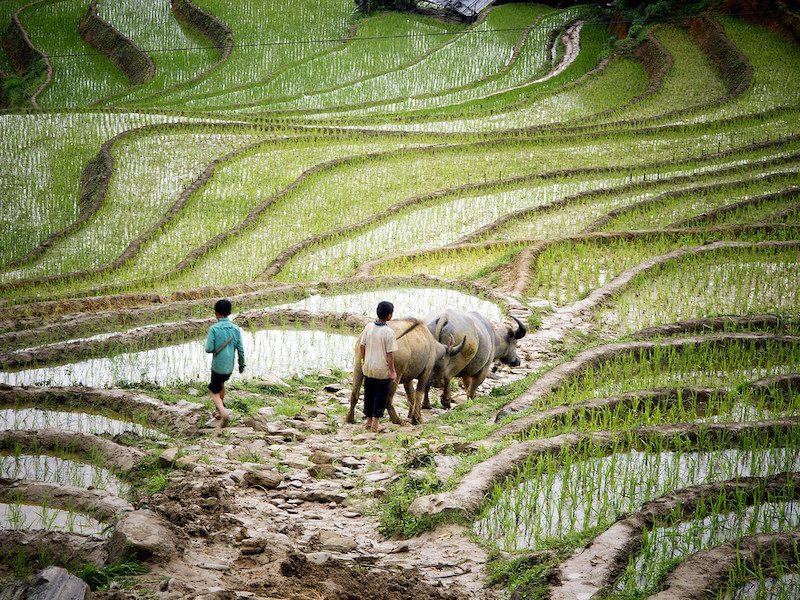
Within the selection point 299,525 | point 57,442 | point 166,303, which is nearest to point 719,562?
point 299,525

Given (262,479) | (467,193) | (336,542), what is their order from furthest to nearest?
(467,193)
(262,479)
(336,542)

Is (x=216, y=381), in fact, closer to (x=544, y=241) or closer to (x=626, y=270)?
(x=626, y=270)

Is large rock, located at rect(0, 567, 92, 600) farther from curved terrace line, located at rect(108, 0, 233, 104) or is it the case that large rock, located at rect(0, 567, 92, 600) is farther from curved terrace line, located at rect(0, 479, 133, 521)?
curved terrace line, located at rect(108, 0, 233, 104)

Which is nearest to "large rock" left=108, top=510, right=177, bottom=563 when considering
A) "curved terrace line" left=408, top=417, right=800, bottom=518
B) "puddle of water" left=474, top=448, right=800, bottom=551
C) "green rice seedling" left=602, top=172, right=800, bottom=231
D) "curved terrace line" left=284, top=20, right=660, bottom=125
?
"curved terrace line" left=408, top=417, right=800, bottom=518

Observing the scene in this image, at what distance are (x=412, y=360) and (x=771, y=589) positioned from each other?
12.5 feet

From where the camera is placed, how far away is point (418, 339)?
7812 millimetres

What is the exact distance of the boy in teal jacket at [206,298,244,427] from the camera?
24.3 ft

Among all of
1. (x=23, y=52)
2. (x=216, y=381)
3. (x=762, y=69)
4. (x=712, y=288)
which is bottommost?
(x=216, y=381)

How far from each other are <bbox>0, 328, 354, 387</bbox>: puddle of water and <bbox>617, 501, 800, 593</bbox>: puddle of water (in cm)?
471

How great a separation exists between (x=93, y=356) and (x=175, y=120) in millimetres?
12571

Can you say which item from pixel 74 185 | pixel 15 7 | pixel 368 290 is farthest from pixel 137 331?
pixel 15 7

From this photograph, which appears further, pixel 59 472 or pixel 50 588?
pixel 59 472

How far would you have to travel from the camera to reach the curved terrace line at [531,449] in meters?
5.66

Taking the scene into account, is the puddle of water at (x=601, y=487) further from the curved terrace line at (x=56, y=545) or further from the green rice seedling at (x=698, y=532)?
the curved terrace line at (x=56, y=545)
